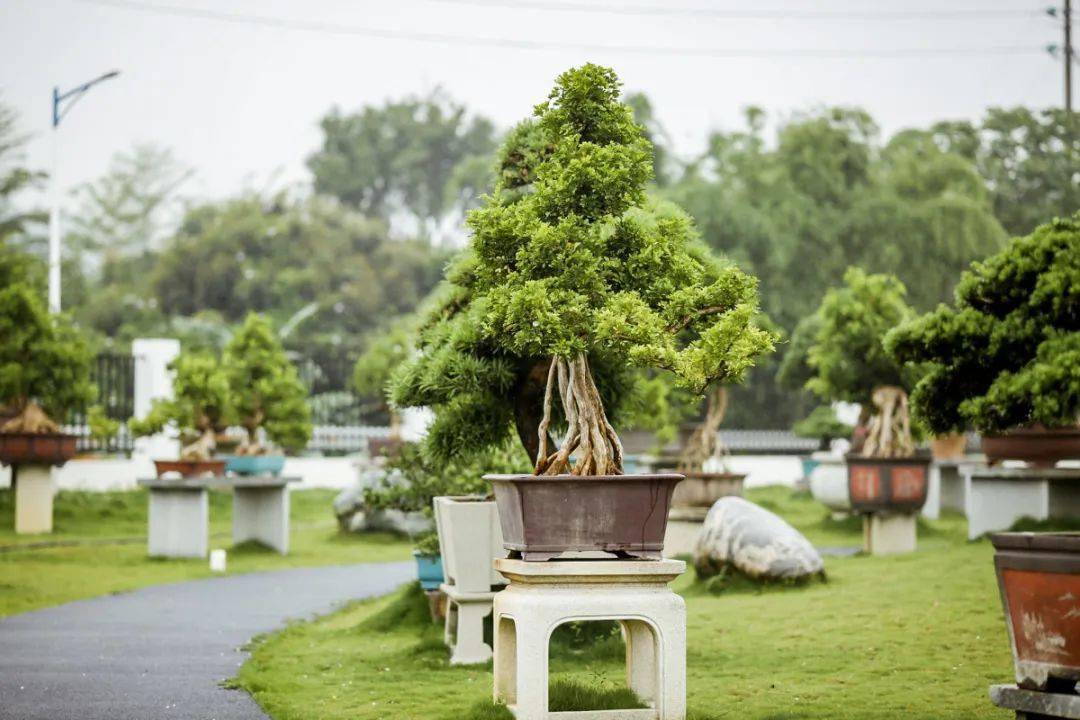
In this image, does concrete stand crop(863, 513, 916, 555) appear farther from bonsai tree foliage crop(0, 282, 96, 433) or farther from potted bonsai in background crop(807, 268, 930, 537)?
bonsai tree foliage crop(0, 282, 96, 433)

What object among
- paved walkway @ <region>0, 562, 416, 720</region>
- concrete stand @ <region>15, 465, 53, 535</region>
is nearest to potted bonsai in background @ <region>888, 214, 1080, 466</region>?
paved walkway @ <region>0, 562, 416, 720</region>

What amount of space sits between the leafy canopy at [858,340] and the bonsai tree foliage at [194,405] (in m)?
6.30

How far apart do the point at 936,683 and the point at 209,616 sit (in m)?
5.40

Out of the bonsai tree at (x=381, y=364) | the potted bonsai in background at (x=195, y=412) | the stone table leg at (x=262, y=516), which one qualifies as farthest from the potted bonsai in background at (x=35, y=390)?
the bonsai tree at (x=381, y=364)

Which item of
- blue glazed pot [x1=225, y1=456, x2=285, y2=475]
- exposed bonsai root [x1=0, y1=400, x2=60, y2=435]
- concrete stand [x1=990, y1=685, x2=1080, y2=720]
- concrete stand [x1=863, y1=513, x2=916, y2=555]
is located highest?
exposed bonsai root [x1=0, y1=400, x2=60, y2=435]

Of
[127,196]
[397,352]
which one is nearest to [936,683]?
[397,352]

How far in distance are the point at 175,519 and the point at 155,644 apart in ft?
18.6

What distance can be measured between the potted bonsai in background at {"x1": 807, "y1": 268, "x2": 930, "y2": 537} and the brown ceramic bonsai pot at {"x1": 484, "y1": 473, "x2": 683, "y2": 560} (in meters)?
7.52

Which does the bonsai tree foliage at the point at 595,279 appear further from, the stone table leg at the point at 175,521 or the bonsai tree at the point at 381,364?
the bonsai tree at the point at 381,364

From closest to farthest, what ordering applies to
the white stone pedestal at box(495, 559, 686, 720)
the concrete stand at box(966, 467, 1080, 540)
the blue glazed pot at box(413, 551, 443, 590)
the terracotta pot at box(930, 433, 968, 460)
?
1. the white stone pedestal at box(495, 559, 686, 720)
2. the blue glazed pot at box(413, 551, 443, 590)
3. the concrete stand at box(966, 467, 1080, 540)
4. the terracotta pot at box(930, 433, 968, 460)

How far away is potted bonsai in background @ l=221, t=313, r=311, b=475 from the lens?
1578cm

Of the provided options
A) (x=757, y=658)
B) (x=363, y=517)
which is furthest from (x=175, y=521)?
(x=757, y=658)

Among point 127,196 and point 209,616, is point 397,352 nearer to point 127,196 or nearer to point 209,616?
point 209,616

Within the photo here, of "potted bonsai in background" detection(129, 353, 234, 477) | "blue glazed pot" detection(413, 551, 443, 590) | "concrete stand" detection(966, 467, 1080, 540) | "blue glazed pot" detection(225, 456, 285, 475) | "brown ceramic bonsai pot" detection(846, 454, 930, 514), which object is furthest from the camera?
"blue glazed pot" detection(225, 456, 285, 475)
